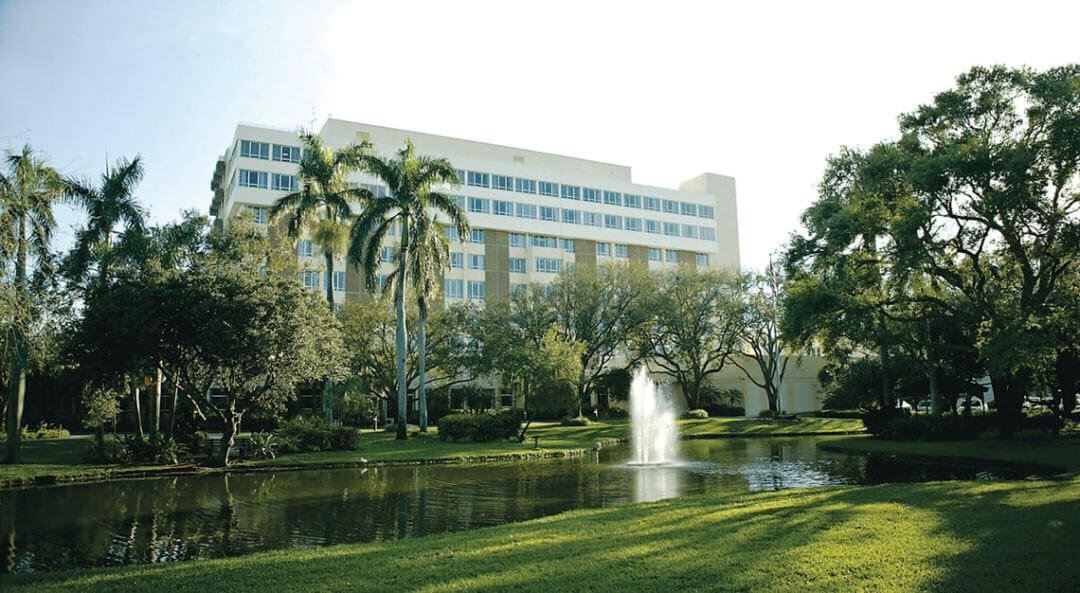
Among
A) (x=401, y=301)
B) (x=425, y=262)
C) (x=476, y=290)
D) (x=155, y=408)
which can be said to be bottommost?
(x=155, y=408)

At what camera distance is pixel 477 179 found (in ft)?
248

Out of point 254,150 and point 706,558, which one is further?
point 254,150

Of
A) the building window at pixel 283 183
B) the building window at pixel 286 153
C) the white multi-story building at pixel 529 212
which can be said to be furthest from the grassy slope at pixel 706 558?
the building window at pixel 286 153

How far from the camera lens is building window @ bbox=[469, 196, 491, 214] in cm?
7499

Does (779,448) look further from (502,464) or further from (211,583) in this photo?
(211,583)

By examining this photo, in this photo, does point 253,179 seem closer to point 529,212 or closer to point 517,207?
point 517,207

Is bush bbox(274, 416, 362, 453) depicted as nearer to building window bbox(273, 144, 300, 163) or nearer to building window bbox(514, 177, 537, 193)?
building window bbox(273, 144, 300, 163)

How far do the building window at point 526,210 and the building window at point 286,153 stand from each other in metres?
23.4

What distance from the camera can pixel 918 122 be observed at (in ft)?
98.6

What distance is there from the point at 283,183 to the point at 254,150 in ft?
12.4

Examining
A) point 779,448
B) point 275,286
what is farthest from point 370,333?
point 779,448

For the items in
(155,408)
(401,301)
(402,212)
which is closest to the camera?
(155,408)

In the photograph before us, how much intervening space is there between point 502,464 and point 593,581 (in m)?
20.6

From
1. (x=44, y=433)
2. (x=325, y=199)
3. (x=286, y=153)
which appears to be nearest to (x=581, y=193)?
(x=286, y=153)
